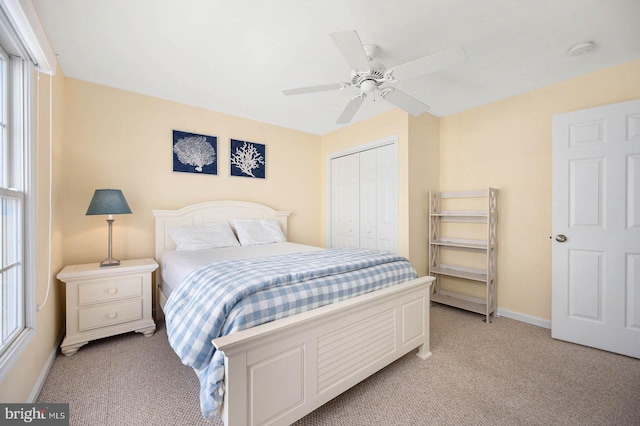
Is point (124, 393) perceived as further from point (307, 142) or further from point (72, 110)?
point (307, 142)

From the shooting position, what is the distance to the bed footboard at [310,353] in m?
1.17

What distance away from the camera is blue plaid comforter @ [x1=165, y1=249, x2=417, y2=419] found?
1226 millimetres

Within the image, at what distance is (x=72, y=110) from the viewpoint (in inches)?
99.7

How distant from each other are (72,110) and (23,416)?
2.52 m

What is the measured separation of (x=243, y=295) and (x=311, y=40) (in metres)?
1.83

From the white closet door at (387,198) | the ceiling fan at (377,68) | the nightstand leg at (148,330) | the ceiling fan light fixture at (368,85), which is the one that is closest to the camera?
the ceiling fan at (377,68)

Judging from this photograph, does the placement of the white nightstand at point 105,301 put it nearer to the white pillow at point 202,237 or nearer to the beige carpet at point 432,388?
the beige carpet at point 432,388

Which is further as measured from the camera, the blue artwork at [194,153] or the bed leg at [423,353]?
the blue artwork at [194,153]

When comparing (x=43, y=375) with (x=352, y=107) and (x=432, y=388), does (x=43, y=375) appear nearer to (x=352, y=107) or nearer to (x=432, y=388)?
(x=432, y=388)

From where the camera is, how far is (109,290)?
7.45ft

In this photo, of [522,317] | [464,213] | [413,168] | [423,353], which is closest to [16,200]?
[423,353]

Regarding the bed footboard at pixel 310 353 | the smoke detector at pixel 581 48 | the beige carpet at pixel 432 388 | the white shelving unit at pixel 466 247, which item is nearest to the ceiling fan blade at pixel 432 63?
the smoke detector at pixel 581 48

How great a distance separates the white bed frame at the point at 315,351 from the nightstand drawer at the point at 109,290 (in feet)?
5.61

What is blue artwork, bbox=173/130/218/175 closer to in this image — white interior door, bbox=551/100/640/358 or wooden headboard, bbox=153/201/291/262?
wooden headboard, bbox=153/201/291/262
